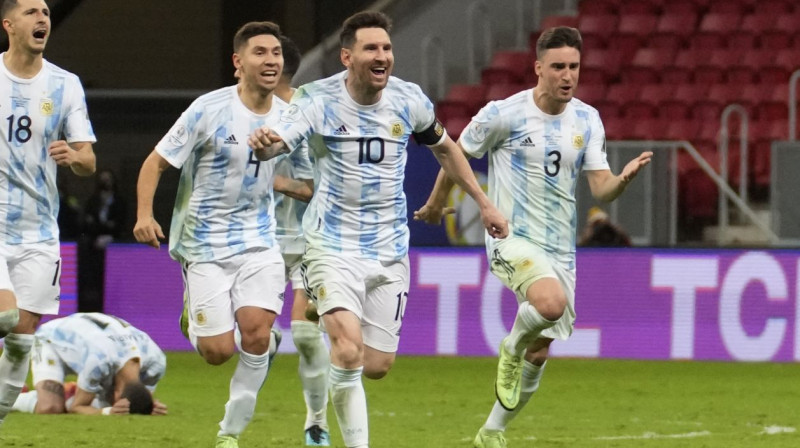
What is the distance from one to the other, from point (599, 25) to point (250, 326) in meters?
11.1

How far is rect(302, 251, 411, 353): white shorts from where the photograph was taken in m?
7.02

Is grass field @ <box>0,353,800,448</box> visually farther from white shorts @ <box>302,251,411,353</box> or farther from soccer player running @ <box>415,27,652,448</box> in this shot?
white shorts @ <box>302,251,411,353</box>

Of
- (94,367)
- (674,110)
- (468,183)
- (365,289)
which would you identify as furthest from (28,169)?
(674,110)

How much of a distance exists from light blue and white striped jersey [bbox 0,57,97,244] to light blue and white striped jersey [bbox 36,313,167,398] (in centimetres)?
229

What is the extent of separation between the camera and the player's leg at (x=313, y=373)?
27.8 feet

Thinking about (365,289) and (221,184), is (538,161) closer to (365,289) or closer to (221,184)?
(365,289)

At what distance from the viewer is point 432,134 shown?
7.43 metres

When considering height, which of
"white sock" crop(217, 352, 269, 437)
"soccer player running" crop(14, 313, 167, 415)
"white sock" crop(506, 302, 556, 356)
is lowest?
"soccer player running" crop(14, 313, 167, 415)

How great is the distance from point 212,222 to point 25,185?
0.89 m

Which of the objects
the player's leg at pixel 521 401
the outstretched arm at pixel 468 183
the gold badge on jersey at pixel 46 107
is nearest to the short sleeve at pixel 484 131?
the outstretched arm at pixel 468 183

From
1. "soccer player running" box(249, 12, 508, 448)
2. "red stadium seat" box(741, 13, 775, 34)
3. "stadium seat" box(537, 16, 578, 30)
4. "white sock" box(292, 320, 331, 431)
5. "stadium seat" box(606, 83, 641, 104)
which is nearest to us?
"soccer player running" box(249, 12, 508, 448)

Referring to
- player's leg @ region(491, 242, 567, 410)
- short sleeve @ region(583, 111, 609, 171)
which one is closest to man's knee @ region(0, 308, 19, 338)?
player's leg @ region(491, 242, 567, 410)

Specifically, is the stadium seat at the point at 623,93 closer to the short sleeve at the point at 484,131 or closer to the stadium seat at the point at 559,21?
the stadium seat at the point at 559,21

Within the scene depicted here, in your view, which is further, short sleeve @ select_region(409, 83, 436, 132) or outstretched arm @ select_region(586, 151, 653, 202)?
outstretched arm @ select_region(586, 151, 653, 202)
